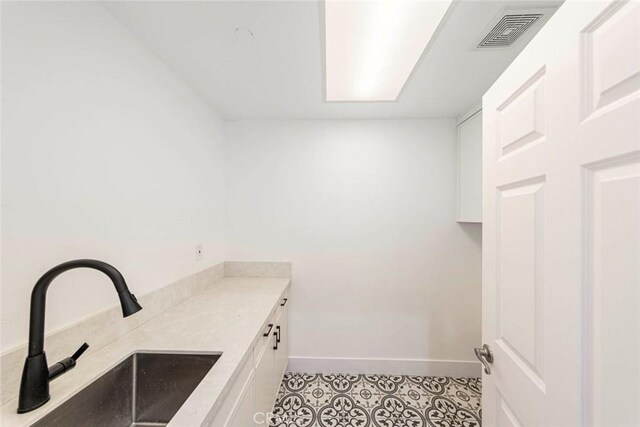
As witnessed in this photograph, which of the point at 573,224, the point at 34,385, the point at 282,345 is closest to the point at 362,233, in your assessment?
the point at 282,345

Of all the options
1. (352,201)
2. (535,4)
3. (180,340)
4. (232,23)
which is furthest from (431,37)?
(180,340)

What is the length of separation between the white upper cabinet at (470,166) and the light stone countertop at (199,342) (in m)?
1.64

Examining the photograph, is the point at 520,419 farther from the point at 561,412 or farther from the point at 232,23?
the point at 232,23

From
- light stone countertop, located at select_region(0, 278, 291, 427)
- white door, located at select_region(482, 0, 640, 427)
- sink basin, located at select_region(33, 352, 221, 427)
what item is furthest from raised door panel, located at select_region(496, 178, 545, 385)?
sink basin, located at select_region(33, 352, 221, 427)

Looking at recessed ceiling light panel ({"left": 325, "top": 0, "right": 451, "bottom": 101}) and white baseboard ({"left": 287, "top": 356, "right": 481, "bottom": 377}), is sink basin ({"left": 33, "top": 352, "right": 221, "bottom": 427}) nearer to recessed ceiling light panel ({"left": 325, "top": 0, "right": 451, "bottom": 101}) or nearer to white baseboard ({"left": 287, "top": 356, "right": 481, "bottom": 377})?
white baseboard ({"left": 287, "top": 356, "right": 481, "bottom": 377})

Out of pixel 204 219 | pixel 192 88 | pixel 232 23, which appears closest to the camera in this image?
pixel 232 23

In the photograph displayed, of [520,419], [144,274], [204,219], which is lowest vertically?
[520,419]

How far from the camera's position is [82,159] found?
1008mm

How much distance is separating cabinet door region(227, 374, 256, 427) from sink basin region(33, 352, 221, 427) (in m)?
0.19

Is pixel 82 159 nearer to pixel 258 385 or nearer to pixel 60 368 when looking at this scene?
pixel 60 368

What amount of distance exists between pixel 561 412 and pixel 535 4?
1462 millimetres

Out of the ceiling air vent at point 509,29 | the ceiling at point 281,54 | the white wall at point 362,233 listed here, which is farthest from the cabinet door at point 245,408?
the ceiling air vent at point 509,29

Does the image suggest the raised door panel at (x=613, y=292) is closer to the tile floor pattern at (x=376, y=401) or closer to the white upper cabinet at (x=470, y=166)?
the white upper cabinet at (x=470, y=166)

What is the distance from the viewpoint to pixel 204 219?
1.97 meters
